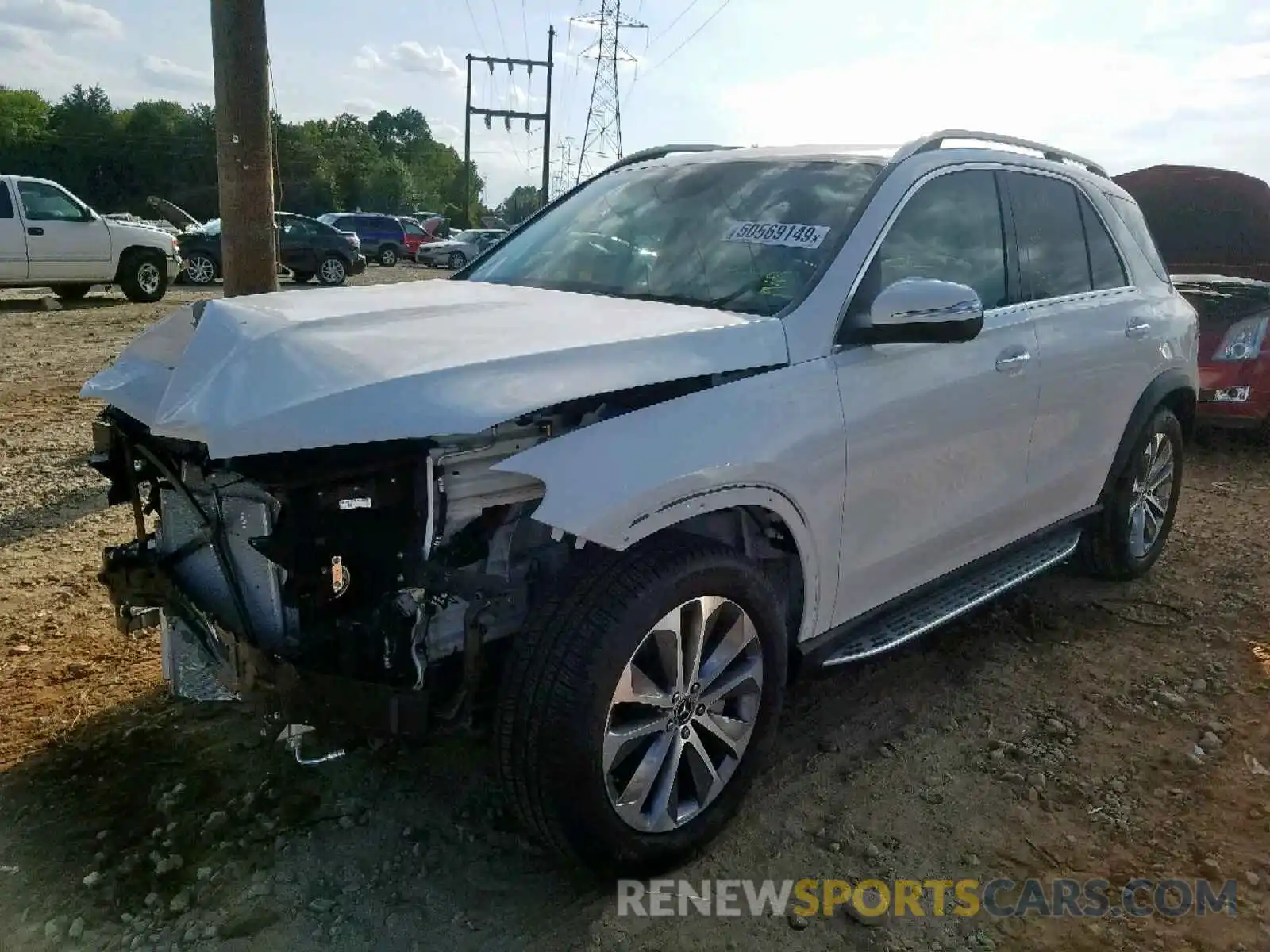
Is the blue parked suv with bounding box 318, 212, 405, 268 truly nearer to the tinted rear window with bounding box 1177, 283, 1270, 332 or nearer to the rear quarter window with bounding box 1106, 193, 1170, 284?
the tinted rear window with bounding box 1177, 283, 1270, 332

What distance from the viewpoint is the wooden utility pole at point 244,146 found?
5.36m

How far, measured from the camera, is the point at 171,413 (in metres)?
2.35

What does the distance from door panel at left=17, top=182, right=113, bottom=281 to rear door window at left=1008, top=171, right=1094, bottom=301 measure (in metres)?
14.7

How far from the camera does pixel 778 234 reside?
3.21 meters

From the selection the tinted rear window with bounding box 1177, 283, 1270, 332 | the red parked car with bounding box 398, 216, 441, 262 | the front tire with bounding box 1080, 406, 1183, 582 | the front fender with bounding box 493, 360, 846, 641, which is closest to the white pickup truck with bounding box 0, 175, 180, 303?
the tinted rear window with bounding box 1177, 283, 1270, 332

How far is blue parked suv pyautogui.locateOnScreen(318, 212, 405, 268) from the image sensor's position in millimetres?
33250

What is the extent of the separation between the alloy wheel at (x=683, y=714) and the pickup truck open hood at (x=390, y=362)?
25.5 inches

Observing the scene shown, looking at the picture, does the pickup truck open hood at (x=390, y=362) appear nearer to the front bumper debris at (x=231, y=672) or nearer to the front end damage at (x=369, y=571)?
the front end damage at (x=369, y=571)

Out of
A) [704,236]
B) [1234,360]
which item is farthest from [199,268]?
[704,236]

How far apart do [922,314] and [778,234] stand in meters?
0.59

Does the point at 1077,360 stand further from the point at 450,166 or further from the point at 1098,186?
the point at 450,166

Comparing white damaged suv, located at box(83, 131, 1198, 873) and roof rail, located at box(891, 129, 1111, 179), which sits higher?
roof rail, located at box(891, 129, 1111, 179)

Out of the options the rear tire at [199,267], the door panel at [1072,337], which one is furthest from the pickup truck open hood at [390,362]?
the rear tire at [199,267]

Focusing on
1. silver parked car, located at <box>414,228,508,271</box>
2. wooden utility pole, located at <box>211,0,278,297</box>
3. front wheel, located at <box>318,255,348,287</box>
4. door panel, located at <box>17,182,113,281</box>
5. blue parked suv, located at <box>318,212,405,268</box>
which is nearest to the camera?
wooden utility pole, located at <box>211,0,278,297</box>
